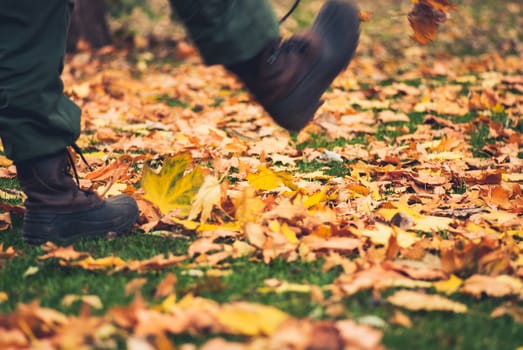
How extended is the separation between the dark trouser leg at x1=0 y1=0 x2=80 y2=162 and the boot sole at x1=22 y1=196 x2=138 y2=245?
18cm

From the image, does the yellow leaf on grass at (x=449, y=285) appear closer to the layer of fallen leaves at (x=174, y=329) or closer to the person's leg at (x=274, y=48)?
the layer of fallen leaves at (x=174, y=329)

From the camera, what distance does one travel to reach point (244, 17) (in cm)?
167

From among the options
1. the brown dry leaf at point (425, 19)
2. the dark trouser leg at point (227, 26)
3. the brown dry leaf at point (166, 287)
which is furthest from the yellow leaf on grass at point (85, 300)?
the brown dry leaf at point (425, 19)

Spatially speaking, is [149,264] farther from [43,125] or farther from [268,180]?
[268,180]

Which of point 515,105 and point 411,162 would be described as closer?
point 411,162

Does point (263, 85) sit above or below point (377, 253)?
above

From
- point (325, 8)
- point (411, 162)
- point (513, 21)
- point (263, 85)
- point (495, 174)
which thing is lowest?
point (513, 21)

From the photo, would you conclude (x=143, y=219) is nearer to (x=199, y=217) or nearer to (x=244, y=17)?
(x=199, y=217)

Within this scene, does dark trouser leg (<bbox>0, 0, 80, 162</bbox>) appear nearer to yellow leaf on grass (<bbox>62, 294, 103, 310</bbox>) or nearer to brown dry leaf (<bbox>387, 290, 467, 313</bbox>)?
yellow leaf on grass (<bbox>62, 294, 103, 310</bbox>)

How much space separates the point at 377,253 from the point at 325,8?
2.41 feet

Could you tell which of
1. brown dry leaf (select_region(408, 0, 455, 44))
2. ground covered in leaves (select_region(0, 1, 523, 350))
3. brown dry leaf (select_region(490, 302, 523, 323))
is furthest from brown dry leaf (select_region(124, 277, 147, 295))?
brown dry leaf (select_region(408, 0, 455, 44))

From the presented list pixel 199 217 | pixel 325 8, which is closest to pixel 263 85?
pixel 325 8

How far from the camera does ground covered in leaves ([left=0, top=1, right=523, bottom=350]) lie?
131 centimetres

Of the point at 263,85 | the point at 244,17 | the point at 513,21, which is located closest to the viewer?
the point at 244,17
